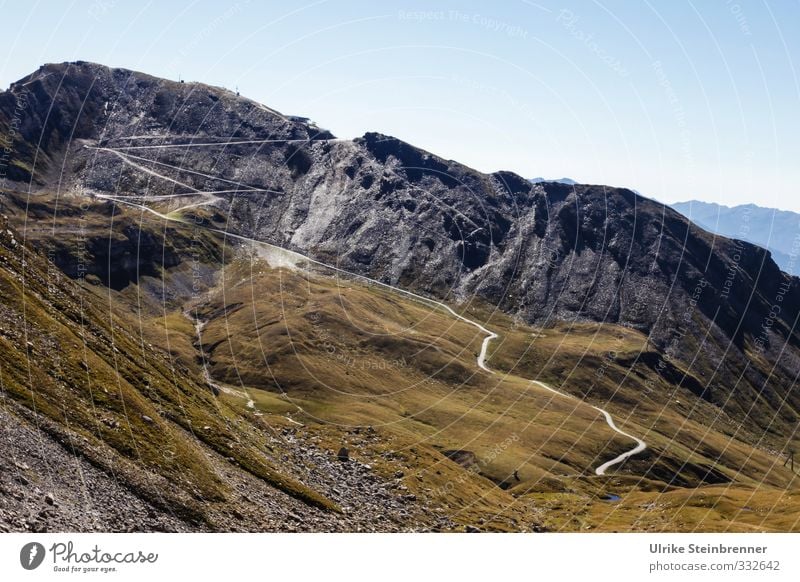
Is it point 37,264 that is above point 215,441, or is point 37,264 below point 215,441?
above

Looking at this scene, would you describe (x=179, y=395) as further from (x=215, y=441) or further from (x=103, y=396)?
(x=103, y=396)

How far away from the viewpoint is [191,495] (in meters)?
80.3

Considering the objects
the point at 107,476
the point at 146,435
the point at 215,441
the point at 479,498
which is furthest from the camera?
the point at 479,498

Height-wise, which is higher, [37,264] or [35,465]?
[37,264]

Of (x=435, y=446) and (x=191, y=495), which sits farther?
(x=435, y=446)

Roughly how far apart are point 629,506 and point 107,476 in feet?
441

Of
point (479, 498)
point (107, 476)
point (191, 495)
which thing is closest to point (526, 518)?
point (479, 498)

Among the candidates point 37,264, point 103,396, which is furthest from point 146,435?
point 37,264

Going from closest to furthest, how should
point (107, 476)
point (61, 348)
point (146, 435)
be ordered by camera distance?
point (107, 476)
point (146, 435)
point (61, 348)

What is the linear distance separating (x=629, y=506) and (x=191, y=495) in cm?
12452

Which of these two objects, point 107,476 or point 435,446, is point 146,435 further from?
point 435,446
